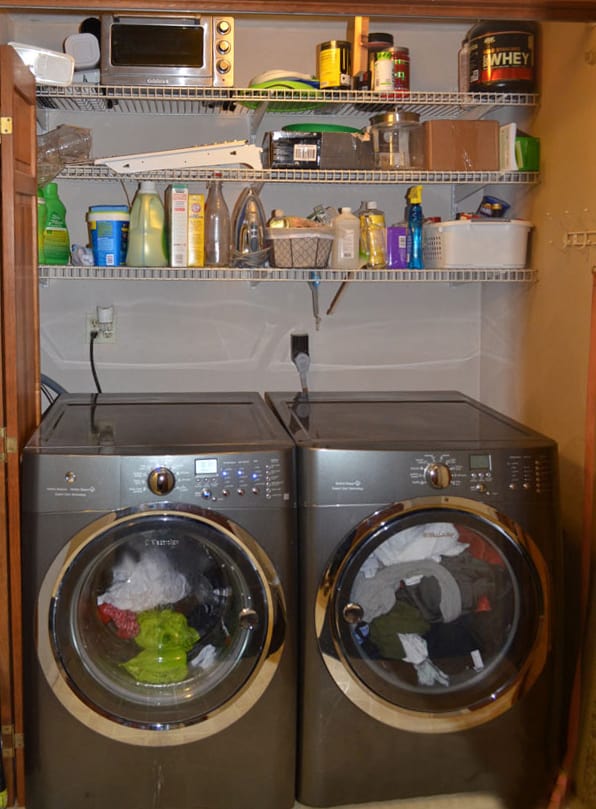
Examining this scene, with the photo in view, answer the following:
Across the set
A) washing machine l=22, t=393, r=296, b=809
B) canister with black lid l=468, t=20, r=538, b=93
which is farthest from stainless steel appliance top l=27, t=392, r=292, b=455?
canister with black lid l=468, t=20, r=538, b=93

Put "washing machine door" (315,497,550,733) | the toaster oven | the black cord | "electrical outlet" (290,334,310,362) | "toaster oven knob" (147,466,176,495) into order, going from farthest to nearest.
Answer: "electrical outlet" (290,334,310,362), the black cord, the toaster oven, "washing machine door" (315,497,550,733), "toaster oven knob" (147,466,176,495)

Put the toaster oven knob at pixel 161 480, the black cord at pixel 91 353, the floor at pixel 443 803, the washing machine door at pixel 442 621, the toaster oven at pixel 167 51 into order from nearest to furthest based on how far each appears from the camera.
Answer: the toaster oven knob at pixel 161 480, the washing machine door at pixel 442 621, the floor at pixel 443 803, the toaster oven at pixel 167 51, the black cord at pixel 91 353

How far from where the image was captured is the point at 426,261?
2717mm

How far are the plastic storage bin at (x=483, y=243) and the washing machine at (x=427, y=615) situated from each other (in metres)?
0.63

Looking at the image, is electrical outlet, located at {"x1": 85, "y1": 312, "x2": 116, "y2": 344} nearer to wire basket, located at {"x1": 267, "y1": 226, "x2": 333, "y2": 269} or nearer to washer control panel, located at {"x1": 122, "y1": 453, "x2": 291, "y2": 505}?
wire basket, located at {"x1": 267, "y1": 226, "x2": 333, "y2": 269}

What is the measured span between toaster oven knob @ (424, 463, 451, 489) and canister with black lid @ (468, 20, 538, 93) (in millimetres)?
1225

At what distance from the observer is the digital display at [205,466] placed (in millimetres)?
2010

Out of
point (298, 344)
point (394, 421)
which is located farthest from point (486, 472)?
point (298, 344)

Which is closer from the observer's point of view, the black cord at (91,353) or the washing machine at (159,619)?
the washing machine at (159,619)

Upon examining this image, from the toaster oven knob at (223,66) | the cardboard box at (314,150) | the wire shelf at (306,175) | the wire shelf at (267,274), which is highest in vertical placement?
the toaster oven knob at (223,66)

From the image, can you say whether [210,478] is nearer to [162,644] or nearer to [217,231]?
[162,644]

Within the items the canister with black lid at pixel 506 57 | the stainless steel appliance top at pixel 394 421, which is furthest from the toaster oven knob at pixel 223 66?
the stainless steel appliance top at pixel 394 421

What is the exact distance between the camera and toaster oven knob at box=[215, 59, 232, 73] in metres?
2.41

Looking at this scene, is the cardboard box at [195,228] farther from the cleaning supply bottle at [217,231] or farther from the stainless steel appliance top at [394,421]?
the stainless steel appliance top at [394,421]
